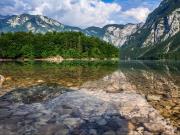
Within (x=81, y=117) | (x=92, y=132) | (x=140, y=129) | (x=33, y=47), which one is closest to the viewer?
(x=92, y=132)

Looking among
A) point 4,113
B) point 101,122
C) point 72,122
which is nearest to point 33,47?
point 4,113

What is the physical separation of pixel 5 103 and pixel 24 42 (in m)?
167

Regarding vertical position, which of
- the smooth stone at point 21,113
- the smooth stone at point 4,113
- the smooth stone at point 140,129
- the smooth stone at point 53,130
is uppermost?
the smooth stone at point 21,113

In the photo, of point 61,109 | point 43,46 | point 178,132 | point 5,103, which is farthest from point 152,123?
point 43,46

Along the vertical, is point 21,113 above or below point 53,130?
above

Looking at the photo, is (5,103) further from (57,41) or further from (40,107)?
(57,41)

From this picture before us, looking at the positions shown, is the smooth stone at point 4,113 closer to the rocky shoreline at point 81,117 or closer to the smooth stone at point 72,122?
the rocky shoreline at point 81,117

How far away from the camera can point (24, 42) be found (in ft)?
593

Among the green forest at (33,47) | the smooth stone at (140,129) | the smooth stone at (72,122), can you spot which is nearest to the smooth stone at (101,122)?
the smooth stone at (72,122)

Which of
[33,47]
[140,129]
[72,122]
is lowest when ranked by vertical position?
[140,129]

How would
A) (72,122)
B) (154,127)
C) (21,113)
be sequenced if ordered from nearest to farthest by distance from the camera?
(154,127) → (72,122) → (21,113)

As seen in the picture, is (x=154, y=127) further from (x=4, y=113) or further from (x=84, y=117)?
(x=4, y=113)

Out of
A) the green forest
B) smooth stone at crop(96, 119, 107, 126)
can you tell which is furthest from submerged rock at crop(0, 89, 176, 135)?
the green forest

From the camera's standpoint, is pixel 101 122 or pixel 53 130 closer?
pixel 53 130
